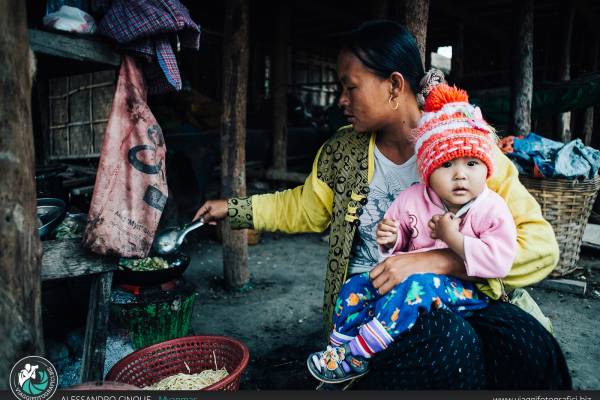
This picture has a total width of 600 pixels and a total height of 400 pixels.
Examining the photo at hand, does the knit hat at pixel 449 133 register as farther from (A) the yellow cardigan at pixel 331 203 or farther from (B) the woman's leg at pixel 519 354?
(B) the woman's leg at pixel 519 354

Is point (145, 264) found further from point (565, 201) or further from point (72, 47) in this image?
point (565, 201)

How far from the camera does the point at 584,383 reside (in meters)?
3.01

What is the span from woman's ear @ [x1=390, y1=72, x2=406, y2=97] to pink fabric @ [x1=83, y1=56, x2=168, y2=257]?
114cm

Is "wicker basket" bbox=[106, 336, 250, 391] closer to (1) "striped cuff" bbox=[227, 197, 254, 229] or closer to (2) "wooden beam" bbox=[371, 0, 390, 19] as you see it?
(1) "striped cuff" bbox=[227, 197, 254, 229]

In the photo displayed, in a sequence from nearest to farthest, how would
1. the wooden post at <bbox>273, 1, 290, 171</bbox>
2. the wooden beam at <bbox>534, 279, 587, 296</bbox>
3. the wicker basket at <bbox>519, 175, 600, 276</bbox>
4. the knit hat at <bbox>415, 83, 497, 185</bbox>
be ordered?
the knit hat at <bbox>415, 83, 497, 185</bbox>
the wicker basket at <bbox>519, 175, 600, 276</bbox>
the wooden beam at <bbox>534, 279, 587, 296</bbox>
the wooden post at <bbox>273, 1, 290, 171</bbox>

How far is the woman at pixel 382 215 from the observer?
1746 millimetres

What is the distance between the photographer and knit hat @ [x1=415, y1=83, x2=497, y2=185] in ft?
5.99

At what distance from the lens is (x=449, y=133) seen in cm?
185

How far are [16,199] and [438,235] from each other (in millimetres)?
1511

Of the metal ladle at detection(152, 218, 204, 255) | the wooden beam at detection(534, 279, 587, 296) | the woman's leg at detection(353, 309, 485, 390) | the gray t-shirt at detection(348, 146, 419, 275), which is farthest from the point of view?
the wooden beam at detection(534, 279, 587, 296)

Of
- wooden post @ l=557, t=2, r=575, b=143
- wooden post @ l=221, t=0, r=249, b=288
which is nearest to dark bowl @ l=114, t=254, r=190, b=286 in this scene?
wooden post @ l=221, t=0, r=249, b=288

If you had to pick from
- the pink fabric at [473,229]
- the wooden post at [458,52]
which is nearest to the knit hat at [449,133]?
the pink fabric at [473,229]

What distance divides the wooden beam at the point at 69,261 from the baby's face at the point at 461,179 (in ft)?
5.10

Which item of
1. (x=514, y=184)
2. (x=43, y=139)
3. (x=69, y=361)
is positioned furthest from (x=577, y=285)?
(x=43, y=139)
